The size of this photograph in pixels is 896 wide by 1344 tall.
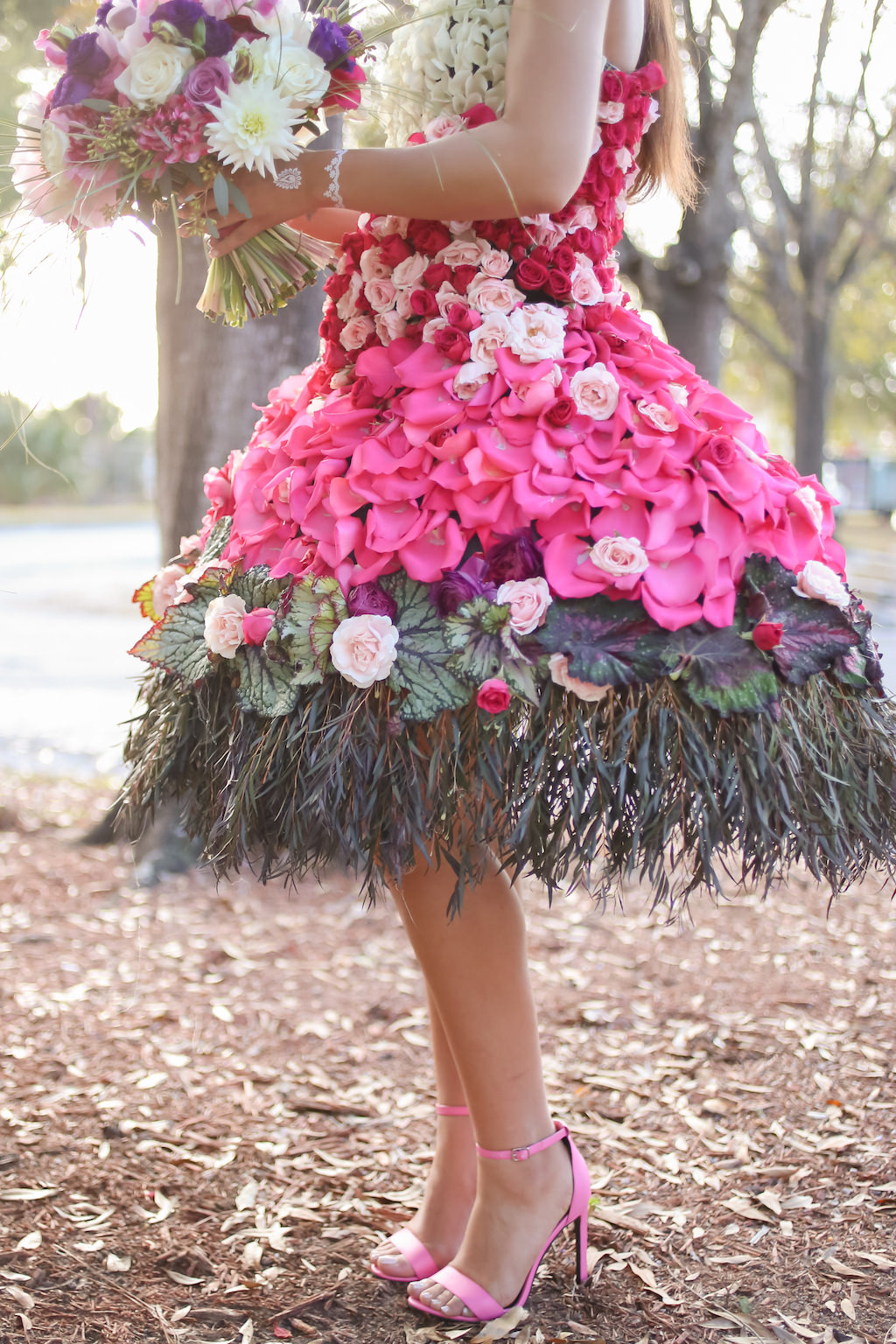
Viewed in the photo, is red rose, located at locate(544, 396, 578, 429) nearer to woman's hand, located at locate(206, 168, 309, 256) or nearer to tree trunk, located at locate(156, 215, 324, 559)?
woman's hand, located at locate(206, 168, 309, 256)

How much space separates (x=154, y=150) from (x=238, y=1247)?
63.6 inches

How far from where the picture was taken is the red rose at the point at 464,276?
1.54 meters

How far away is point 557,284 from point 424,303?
0.18m

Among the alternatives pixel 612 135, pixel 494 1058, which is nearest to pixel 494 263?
pixel 612 135

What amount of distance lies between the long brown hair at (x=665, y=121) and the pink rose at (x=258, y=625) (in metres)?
0.93

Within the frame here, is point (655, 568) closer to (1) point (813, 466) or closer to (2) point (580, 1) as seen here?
(2) point (580, 1)

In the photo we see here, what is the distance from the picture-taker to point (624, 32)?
1.58 m

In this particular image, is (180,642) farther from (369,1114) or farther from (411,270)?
(369,1114)

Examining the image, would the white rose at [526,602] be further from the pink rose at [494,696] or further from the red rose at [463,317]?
the red rose at [463,317]

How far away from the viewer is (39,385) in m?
1.66

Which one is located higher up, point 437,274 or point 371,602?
point 437,274

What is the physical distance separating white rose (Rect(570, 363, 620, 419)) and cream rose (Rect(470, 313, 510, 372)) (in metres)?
0.11

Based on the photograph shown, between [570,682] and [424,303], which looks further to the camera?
[424,303]

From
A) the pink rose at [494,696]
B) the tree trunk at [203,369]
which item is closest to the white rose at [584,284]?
the pink rose at [494,696]
